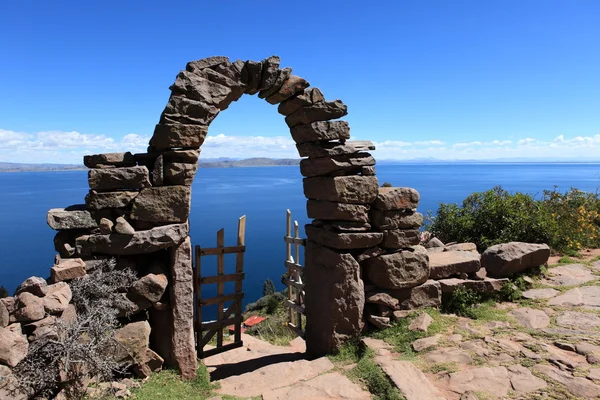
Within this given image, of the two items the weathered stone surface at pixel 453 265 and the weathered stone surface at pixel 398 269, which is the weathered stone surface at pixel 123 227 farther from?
the weathered stone surface at pixel 453 265

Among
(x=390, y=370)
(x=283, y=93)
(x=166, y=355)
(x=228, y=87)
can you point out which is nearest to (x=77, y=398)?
(x=166, y=355)

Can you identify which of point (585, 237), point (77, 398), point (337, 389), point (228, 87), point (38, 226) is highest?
point (228, 87)

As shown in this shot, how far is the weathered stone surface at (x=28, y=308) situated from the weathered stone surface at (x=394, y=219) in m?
4.48

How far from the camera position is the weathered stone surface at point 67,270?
4.50 metres

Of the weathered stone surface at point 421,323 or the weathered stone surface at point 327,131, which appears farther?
the weathered stone surface at point 327,131

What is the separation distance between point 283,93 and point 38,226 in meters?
39.5

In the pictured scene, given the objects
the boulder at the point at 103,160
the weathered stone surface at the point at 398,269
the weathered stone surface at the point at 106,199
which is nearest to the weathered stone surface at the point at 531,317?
the weathered stone surface at the point at 398,269

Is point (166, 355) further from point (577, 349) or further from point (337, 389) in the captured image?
point (577, 349)

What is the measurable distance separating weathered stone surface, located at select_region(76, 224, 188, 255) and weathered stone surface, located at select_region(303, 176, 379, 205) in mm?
2350

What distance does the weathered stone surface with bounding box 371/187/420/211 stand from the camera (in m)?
6.00

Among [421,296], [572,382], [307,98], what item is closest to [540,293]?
[421,296]

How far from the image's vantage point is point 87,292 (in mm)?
4703

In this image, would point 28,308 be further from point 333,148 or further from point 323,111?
point 323,111

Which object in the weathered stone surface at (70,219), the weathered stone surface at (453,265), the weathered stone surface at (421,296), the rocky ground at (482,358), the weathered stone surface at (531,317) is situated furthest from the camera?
the weathered stone surface at (453,265)
